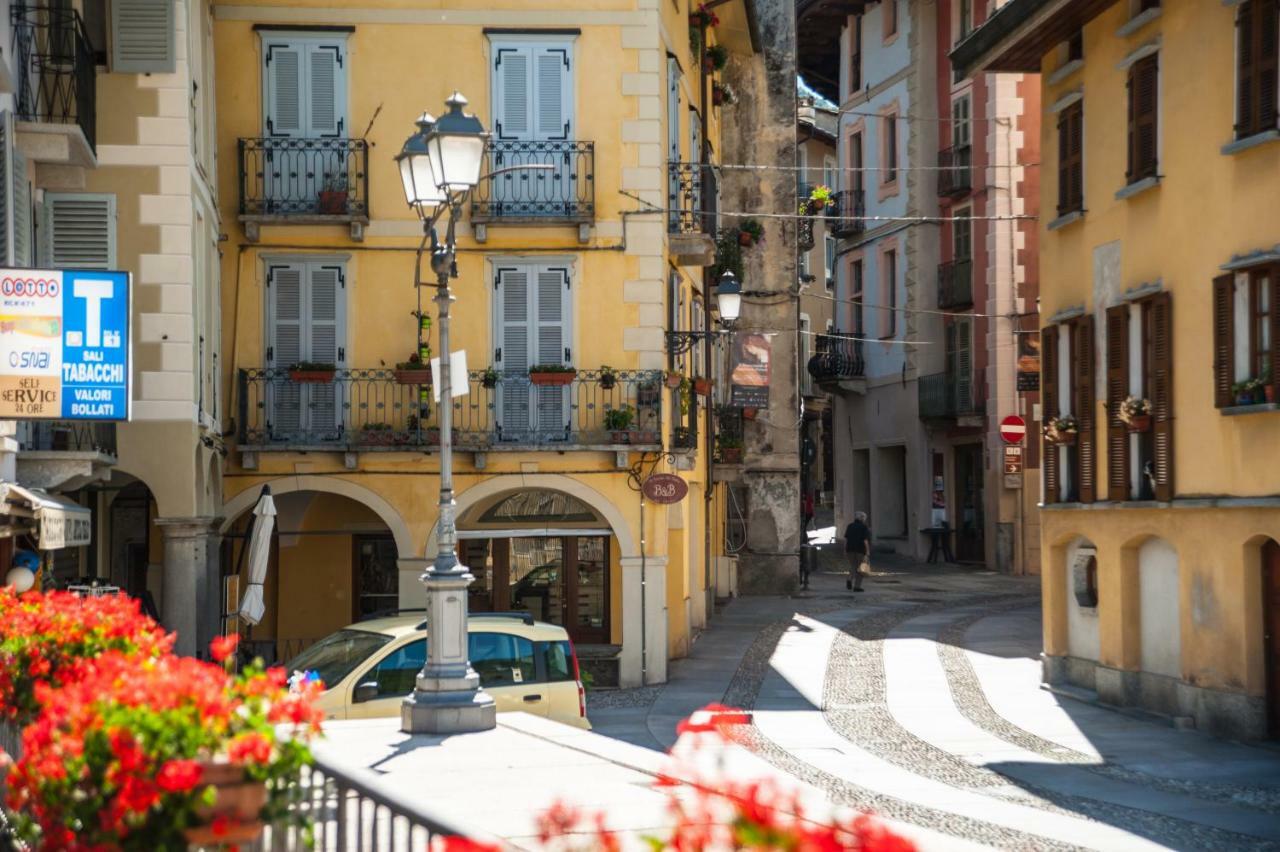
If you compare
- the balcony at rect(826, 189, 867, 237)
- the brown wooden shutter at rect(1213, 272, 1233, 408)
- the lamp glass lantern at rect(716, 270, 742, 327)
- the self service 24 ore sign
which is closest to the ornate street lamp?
the self service 24 ore sign

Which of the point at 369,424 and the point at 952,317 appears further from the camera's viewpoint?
the point at 952,317

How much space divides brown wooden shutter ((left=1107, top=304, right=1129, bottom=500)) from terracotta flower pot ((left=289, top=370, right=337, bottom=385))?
427 inches

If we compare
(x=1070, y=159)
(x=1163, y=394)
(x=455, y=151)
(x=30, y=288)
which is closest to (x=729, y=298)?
(x=1070, y=159)

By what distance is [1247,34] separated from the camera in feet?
67.1

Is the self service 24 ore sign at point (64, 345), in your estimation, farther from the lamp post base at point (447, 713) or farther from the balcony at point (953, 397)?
the balcony at point (953, 397)

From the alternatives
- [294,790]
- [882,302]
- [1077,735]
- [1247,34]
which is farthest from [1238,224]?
[882,302]

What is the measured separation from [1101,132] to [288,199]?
37.6ft

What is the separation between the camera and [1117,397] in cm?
2373

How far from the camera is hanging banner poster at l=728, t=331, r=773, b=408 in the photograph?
33031mm

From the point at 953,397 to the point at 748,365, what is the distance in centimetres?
1679

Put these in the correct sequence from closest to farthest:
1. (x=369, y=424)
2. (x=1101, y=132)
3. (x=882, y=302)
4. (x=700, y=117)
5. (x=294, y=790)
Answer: (x=294, y=790) < (x=1101, y=132) < (x=369, y=424) < (x=700, y=117) < (x=882, y=302)

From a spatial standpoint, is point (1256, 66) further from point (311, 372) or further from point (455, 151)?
point (311, 372)

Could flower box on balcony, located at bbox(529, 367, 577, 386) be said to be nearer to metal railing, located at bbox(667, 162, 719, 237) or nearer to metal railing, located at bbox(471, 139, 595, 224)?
metal railing, located at bbox(471, 139, 595, 224)

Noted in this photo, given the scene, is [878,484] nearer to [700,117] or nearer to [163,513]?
[700,117]
